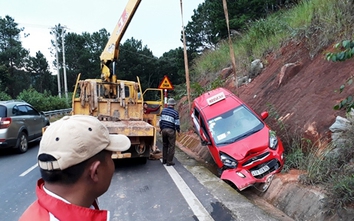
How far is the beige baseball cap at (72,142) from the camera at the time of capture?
146 cm

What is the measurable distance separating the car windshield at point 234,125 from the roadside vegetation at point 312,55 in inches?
33.1

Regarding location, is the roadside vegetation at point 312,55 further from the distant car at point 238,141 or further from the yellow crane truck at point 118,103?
the yellow crane truck at point 118,103

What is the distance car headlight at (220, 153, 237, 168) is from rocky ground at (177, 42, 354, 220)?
2.56ft

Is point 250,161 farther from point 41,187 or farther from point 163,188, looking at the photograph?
point 41,187

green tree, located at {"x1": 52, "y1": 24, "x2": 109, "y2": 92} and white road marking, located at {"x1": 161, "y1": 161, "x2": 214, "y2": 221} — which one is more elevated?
green tree, located at {"x1": 52, "y1": 24, "x2": 109, "y2": 92}

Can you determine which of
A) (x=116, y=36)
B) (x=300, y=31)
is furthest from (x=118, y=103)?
(x=300, y=31)

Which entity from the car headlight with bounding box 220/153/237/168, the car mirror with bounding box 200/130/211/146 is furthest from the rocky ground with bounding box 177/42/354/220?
the car mirror with bounding box 200/130/211/146

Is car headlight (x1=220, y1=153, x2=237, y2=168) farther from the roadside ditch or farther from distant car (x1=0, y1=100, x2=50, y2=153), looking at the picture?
distant car (x1=0, y1=100, x2=50, y2=153)

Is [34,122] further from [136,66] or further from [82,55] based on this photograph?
[82,55]

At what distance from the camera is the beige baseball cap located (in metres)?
1.46

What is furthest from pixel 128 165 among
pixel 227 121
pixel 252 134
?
pixel 252 134

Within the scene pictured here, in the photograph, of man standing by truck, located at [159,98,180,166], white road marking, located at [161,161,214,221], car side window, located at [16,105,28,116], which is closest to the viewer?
white road marking, located at [161,161,214,221]

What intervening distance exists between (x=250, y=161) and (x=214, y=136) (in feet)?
4.07

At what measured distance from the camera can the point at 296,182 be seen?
5152 mm
